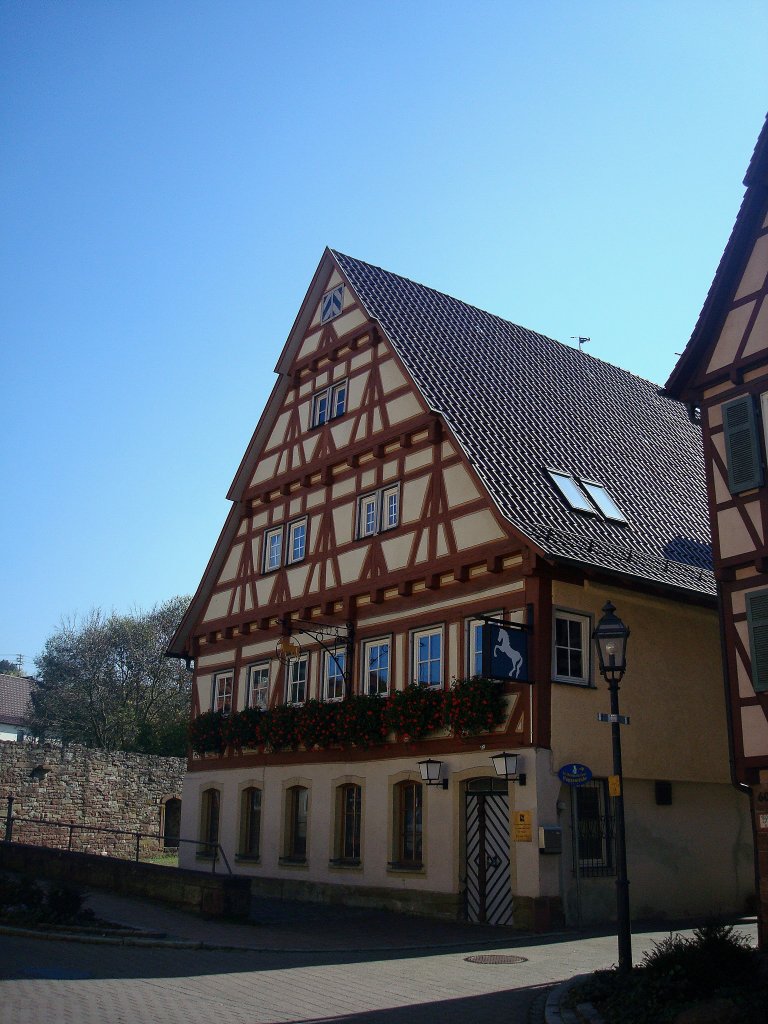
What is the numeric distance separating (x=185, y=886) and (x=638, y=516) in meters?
10.9

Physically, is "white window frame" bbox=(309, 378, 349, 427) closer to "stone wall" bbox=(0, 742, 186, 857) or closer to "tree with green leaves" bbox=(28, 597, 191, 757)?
"stone wall" bbox=(0, 742, 186, 857)

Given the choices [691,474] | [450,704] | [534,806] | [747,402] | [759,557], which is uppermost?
[691,474]

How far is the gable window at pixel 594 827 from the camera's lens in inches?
695

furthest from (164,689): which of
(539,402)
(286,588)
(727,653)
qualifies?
(727,653)

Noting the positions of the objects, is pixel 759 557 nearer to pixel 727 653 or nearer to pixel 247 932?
pixel 727 653

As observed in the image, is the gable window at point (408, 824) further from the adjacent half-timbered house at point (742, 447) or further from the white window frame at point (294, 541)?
the adjacent half-timbered house at point (742, 447)

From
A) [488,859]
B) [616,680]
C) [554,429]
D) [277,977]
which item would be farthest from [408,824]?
[616,680]

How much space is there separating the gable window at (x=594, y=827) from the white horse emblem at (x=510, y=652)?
220 centimetres

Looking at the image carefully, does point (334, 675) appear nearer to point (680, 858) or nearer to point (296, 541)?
point (296, 541)

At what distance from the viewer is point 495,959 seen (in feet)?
44.6

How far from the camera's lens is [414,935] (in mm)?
16172

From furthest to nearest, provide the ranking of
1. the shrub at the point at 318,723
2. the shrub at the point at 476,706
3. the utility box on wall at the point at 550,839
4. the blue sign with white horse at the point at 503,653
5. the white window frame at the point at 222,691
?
the white window frame at the point at 222,691 < the shrub at the point at 318,723 < the shrub at the point at 476,706 < the blue sign with white horse at the point at 503,653 < the utility box on wall at the point at 550,839

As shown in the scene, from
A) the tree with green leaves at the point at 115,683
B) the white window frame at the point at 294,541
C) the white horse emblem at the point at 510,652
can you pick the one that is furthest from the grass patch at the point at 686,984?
the tree with green leaves at the point at 115,683

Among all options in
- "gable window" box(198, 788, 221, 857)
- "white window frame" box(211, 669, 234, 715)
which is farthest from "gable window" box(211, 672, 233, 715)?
"gable window" box(198, 788, 221, 857)
